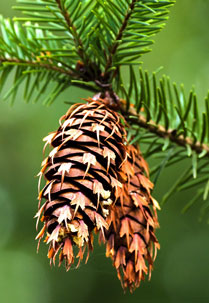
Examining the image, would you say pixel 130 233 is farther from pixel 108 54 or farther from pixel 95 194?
pixel 108 54

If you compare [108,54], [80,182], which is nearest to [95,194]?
[80,182]

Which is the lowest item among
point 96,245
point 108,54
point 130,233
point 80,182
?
point 96,245

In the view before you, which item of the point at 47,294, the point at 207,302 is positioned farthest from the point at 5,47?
the point at 47,294

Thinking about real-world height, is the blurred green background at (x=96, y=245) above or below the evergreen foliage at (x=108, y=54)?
below

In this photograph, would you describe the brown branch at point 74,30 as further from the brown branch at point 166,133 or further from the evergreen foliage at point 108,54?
the brown branch at point 166,133

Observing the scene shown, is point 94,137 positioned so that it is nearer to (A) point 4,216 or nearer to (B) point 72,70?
(B) point 72,70

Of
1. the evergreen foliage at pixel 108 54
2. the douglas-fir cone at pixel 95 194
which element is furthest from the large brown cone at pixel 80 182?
the evergreen foliage at pixel 108 54
